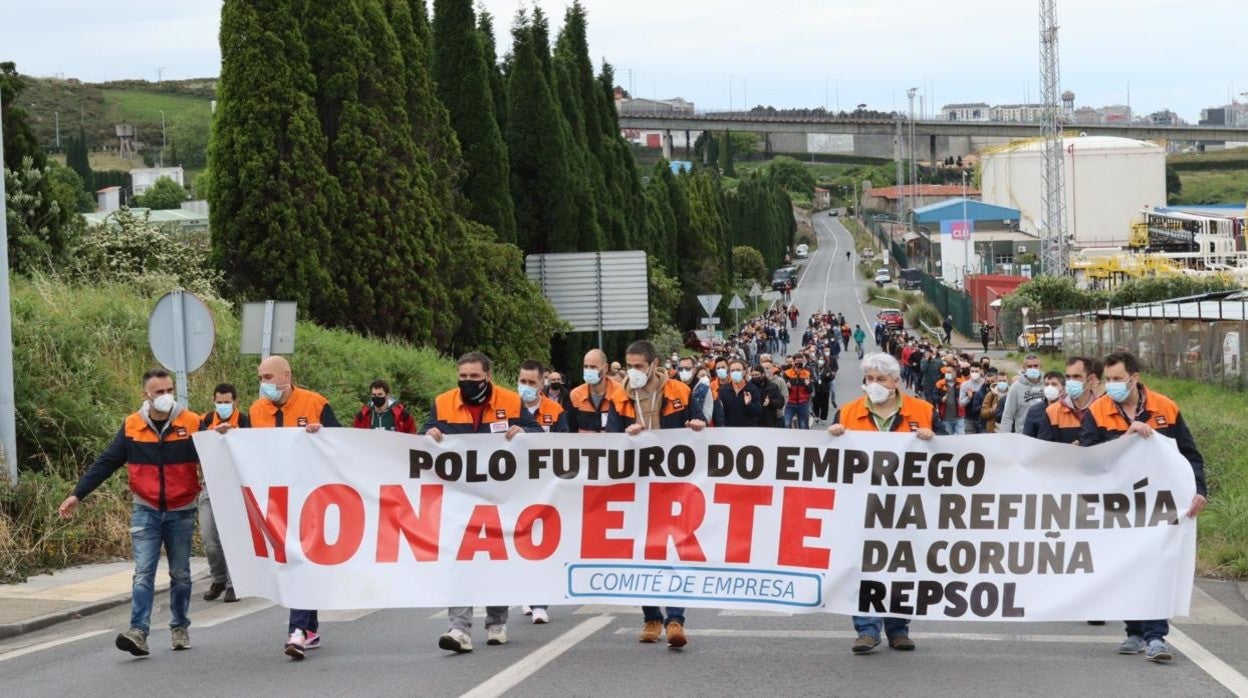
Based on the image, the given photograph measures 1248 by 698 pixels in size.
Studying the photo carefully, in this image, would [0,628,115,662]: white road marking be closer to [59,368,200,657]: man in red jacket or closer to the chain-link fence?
[59,368,200,657]: man in red jacket

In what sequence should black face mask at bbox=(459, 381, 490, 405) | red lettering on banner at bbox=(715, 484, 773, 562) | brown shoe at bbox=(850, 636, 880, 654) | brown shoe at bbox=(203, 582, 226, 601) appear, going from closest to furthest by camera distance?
1. brown shoe at bbox=(850, 636, 880, 654)
2. red lettering on banner at bbox=(715, 484, 773, 562)
3. black face mask at bbox=(459, 381, 490, 405)
4. brown shoe at bbox=(203, 582, 226, 601)

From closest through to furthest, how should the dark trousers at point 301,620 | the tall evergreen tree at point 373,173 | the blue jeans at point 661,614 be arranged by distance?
the blue jeans at point 661,614, the dark trousers at point 301,620, the tall evergreen tree at point 373,173

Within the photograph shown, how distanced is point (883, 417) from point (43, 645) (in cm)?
627

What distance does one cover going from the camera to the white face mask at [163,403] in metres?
11.1

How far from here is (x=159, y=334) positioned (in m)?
17.2

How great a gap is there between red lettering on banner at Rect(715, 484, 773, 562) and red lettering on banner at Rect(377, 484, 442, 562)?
71.0 inches

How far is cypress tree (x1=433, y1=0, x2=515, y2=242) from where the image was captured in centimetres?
4175

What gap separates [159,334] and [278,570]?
269 inches

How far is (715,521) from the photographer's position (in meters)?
10.8

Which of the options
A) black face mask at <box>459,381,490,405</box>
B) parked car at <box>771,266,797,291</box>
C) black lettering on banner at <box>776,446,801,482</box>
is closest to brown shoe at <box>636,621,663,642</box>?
black lettering on banner at <box>776,446,801,482</box>

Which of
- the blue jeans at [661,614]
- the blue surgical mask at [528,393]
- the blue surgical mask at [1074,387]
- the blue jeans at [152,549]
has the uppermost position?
the blue surgical mask at [528,393]

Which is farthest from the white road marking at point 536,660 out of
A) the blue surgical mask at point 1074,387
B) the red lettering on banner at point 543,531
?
the blue surgical mask at point 1074,387

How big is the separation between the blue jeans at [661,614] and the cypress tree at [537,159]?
37230 millimetres

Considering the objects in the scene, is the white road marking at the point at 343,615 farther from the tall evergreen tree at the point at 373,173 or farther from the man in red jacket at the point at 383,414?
the tall evergreen tree at the point at 373,173
